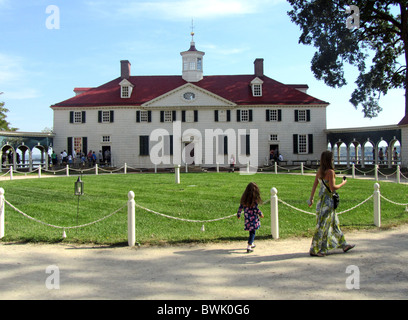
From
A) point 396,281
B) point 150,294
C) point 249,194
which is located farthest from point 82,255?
point 396,281

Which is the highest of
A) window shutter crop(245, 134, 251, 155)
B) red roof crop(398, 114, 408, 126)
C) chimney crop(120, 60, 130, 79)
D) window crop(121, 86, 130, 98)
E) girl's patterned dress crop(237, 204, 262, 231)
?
chimney crop(120, 60, 130, 79)

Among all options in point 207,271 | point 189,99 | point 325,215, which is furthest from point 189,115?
point 207,271

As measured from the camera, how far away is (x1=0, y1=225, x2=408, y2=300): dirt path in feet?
17.0

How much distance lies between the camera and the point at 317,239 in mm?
7137

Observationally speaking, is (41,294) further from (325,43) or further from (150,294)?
(325,43)

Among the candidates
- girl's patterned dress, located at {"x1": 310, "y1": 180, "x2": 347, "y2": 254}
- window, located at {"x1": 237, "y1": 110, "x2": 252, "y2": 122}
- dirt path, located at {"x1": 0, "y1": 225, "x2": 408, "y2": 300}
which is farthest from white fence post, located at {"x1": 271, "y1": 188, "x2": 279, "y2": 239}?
window, located at {"x1": 237, "y1": 110, "x2": 252, "y2": 122}

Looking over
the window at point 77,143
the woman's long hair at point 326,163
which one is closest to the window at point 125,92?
the window at point 77,143

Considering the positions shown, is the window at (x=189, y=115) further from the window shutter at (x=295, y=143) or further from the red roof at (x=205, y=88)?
the window shutter at (x=295, y=143)

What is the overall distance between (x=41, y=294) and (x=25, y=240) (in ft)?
13.7

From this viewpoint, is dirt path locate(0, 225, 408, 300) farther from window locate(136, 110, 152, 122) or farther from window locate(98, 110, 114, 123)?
window locate(98, 110, 114, 123)

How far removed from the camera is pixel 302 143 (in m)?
39.2

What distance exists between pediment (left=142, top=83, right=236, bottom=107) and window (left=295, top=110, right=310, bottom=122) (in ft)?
22.5

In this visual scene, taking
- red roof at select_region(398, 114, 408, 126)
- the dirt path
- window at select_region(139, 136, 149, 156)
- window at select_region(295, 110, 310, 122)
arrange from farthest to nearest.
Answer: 1. window at select_region(295, 110, 310, 122)
2. window at select_region(139, 136, 149, 156)
3. red roof at select_region(398, 114, 408, 126)
4. the dirt path

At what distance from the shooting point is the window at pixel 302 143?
38.9 meters
